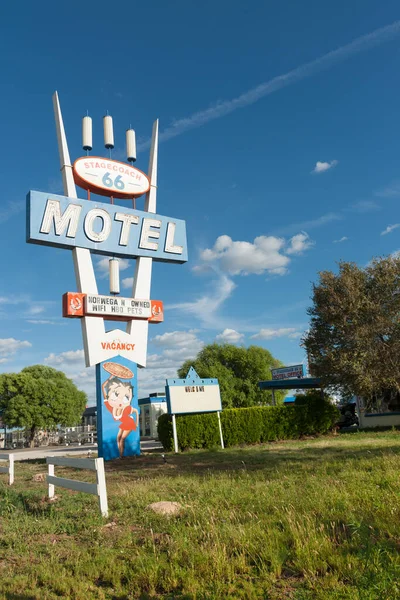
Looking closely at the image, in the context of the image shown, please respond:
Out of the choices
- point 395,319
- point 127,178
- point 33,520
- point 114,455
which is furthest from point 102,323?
point 395,319

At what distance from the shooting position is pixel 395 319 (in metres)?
29.6

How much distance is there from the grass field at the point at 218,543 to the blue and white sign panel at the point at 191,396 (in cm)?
1392

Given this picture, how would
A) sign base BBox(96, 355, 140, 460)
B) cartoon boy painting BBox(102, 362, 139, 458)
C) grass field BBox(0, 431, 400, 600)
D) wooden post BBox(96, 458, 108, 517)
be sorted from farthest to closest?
cartoon boy painting BBox(102, 362, 139, 458) → sign base BBox(96, 355, 140, 460) → wooden post BBox(96, 458, 108, 517) → grass field BBox(0, 431, 400, 600)

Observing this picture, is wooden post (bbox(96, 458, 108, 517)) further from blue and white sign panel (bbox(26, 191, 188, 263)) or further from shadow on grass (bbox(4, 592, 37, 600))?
blue and white sign panel (bbox(26, 191, 188, 263))

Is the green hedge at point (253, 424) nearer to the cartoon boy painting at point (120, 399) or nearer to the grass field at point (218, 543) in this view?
the cartoon boy painting at point (120, 399)

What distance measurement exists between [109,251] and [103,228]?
107 centimetres

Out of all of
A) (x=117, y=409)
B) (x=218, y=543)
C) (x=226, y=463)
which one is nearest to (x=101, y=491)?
(x=218, y=543)

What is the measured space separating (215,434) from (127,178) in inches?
537

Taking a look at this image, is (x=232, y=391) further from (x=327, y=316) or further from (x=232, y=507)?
(x=232, y=507)

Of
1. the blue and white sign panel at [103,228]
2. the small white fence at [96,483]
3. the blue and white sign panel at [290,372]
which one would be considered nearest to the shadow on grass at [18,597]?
the small white fence at [96,483]

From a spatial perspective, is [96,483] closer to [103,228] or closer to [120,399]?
[120,399]

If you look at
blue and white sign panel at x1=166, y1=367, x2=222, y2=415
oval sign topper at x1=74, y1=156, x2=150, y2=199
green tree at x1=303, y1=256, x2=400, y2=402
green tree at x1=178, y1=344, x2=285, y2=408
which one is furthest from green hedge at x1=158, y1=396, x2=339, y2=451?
green tree at x1=178, y1=344, x2=285, y2=408

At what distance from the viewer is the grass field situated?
4.84m

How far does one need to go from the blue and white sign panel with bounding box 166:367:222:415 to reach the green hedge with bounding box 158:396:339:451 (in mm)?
438
